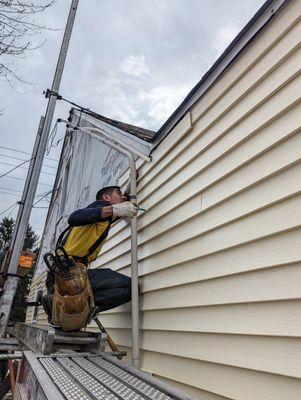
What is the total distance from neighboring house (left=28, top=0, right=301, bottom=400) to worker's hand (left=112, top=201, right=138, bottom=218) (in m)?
0.27

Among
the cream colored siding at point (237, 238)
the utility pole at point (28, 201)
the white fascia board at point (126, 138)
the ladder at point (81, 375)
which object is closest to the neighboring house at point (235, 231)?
the cream colored siding at point (237, 238)

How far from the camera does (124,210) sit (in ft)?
13.7

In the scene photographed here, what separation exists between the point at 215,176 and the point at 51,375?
181 centimetres

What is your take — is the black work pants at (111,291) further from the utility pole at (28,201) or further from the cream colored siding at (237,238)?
the utility pole at (28,201)

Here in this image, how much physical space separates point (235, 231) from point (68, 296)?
1.76 meters

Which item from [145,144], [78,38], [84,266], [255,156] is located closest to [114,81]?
[78,38]

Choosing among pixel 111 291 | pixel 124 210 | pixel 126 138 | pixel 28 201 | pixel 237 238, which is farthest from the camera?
pixel 28 201

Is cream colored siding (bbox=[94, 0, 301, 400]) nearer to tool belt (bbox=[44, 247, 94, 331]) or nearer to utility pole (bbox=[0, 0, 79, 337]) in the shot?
tool belt (bbox=[44, 247, 94, 331])

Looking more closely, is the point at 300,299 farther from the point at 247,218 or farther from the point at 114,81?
the point at 114,81

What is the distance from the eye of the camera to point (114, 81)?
1503 centimetres

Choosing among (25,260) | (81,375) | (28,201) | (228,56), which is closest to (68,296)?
(81,375)

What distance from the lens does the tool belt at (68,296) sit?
3.69 m

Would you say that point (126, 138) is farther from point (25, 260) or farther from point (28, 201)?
point (25, 260)

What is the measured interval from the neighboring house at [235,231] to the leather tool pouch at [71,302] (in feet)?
→ 2.27
